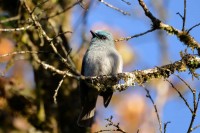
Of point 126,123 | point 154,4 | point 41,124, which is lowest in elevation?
point 41,124

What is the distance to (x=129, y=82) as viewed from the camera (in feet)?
13.9

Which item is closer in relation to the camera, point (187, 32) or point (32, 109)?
point (187, 32)

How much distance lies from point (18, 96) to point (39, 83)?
39cm

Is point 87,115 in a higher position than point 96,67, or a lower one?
lower

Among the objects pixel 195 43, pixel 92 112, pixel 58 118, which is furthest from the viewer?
pixel 58 118

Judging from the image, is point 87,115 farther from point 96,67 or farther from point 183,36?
point 183,36

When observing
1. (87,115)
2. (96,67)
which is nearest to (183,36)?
(96,67)

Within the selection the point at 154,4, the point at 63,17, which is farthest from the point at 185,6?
the point at 154,4

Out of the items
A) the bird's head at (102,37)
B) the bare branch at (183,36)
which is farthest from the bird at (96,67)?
the bare branch at (183,36)

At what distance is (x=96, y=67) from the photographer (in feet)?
18.6

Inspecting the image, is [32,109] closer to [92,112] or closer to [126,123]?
[92,112]

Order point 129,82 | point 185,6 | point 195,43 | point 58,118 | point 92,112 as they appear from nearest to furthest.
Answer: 1. point 185,6
2. point 195,43
3. point 129,82
4. point 92,112
5. point 58,118

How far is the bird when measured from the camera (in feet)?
18.4

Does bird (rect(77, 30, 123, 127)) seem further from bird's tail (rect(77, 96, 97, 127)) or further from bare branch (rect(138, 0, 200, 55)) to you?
bare branch (rect(138, 0, 200, 55))
